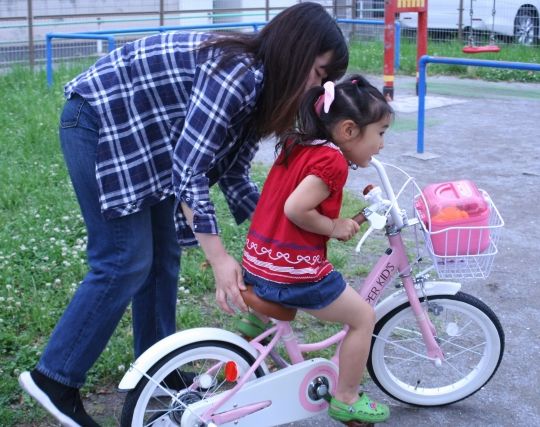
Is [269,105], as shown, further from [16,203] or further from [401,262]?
[16,203]

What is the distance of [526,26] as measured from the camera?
14.2 metres

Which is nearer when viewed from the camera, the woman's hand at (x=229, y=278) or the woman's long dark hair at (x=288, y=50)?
the woman's long dark hair at (x=288, y=50)

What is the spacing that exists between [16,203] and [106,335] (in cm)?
297

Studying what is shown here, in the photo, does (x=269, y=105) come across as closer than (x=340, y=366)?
Yes

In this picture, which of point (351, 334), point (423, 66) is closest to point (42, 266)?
point (351, 334)

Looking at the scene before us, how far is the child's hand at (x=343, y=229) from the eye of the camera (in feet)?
8.32

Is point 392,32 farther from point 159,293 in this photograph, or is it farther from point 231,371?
point 231,371

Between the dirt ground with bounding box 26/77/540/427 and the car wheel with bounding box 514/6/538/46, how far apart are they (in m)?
3.21

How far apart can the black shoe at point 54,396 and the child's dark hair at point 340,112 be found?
1085 mm

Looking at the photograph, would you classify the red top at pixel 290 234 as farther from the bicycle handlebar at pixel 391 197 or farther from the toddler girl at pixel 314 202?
the bicycle handlebar at pixel 391 197

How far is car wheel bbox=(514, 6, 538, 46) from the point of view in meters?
14.1

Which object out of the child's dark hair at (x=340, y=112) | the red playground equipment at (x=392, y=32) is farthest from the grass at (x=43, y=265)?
the red playground equipment at (x=392, y=32)

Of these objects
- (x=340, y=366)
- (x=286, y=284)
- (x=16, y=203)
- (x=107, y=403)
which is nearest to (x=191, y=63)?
(x=286, y=284)

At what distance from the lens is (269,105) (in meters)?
2.47
